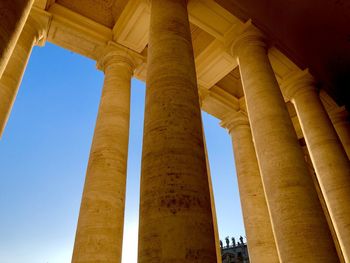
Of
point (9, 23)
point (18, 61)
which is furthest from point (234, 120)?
point (9, 23)

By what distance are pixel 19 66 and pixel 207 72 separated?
2592 centimetres

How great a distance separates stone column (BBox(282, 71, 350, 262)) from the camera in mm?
29016

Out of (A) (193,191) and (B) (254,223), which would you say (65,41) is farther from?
(B) (254,223)

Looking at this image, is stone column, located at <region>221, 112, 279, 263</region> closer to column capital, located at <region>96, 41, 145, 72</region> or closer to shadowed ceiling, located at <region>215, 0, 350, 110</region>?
shadowed ceiling, located at <region>215, 0, 350, 110</region>

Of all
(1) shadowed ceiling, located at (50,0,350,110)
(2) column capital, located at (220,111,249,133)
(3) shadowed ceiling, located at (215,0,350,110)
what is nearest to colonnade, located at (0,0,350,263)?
(1) shadowed ceiling, located at (50,0,350,110)

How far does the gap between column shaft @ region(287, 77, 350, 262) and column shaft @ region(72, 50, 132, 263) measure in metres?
22.0

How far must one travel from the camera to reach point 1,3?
425 inches

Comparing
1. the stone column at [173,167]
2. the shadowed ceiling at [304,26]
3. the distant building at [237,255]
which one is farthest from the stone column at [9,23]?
the distant building at [237,255]

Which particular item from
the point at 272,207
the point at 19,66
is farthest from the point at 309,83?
the point at 19,66

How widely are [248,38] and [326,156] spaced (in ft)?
52.9

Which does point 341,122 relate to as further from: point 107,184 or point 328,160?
point 107,184

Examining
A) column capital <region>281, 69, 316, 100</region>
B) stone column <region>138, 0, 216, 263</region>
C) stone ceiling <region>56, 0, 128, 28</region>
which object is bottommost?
stone column <region>138, 0, 216, 263</region>

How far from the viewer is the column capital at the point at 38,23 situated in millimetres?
28719

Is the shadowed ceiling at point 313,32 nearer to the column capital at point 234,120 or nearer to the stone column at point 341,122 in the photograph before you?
the stone column at point 341,122
